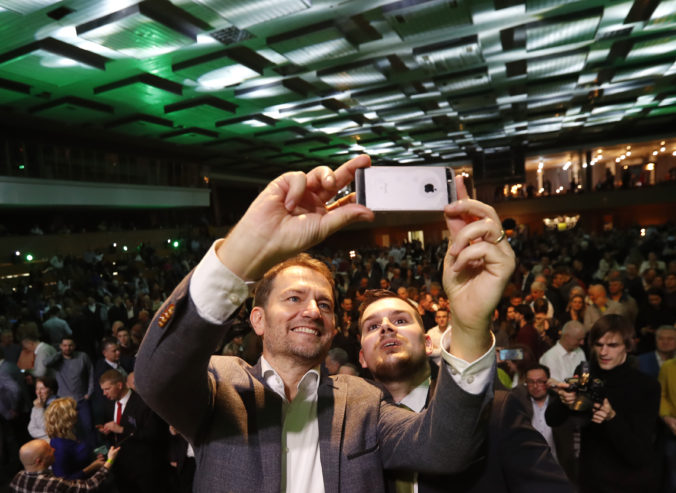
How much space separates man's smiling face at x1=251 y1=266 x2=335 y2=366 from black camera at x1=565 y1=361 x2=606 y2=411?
139 centimetres

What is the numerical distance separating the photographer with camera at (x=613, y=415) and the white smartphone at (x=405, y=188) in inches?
57.4

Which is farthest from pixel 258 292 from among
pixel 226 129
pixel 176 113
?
pixel 226 129

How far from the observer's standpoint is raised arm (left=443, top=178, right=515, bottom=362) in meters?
0.89

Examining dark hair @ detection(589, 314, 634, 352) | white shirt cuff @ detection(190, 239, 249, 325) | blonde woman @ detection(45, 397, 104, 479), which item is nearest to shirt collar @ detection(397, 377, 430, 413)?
white shirt cuff @ detection(190, 239, 249, 325)

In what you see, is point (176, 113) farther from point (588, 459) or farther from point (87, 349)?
point (588, 459)

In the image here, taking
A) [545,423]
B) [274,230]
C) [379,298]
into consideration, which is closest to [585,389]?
[545,423]

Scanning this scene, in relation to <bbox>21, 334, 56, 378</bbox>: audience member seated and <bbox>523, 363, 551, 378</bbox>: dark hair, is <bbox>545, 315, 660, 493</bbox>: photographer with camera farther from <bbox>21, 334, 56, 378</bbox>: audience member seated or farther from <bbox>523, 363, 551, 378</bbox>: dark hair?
<bbox>21, 334, 56, 378</bbox>: audience member seated

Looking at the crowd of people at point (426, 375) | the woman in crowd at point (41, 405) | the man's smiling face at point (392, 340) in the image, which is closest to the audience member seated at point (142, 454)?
the crowd of people at point (426, 375)

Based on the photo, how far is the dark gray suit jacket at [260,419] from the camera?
0.81m

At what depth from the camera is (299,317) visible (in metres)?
1.12

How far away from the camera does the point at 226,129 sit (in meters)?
11.4

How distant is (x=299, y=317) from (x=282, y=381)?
0.18 meters

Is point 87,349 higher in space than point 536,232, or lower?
lower

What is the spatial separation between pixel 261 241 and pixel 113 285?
914 centimetres
